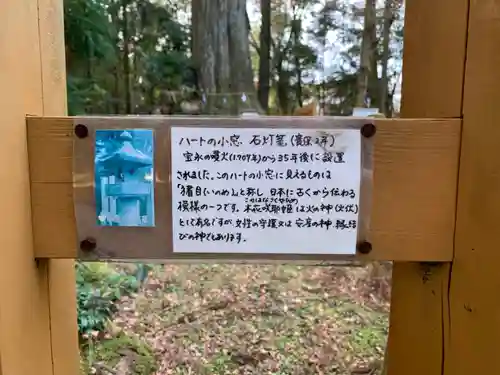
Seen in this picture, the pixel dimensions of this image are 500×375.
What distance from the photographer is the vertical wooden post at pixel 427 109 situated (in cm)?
73

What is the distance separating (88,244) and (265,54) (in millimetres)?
6043

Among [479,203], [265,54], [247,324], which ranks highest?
[265,54]

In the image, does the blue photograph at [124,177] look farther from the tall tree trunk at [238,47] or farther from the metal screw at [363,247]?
the tall tree trunk at [238,47]

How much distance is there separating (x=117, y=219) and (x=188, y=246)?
11cm

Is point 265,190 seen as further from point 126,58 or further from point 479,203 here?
point 126,58

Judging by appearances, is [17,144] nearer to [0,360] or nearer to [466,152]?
[0,360]

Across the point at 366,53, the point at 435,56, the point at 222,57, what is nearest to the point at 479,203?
the point at 435,56

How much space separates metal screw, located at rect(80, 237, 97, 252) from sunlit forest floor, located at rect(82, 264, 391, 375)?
74.1 inches

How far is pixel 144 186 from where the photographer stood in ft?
2.47

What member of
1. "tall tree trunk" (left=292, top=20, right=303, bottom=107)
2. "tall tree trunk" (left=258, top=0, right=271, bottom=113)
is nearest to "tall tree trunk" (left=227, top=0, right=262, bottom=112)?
"tall tree trunk" (left=292, top=20, right=303, bottom=107)

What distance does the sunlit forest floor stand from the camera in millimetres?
2605

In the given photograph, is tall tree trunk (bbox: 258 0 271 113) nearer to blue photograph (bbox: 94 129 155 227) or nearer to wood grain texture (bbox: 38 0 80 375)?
wood grain texture (bbox: 38 0 80 375)

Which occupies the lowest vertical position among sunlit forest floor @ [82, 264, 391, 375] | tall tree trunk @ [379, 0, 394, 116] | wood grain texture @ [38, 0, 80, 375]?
sunlit forest floor @ [82, 264, 391, 375]

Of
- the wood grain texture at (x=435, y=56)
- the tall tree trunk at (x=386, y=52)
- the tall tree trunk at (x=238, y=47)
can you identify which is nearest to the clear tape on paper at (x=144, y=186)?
the wood grain texture at (x=435, y=56)
